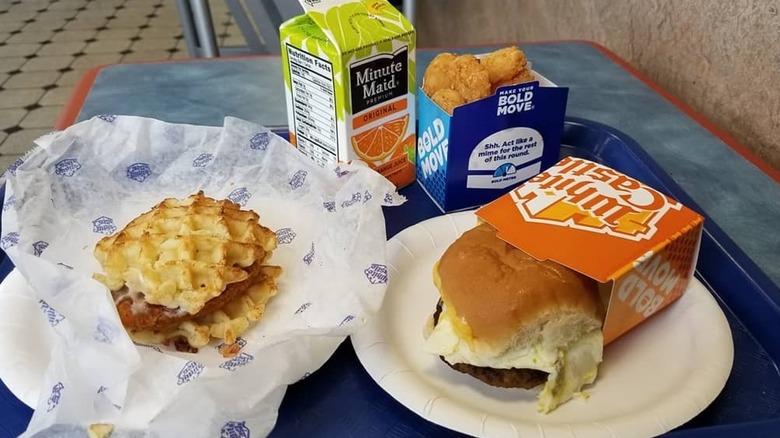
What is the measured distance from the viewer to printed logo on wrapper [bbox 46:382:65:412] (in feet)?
2.00

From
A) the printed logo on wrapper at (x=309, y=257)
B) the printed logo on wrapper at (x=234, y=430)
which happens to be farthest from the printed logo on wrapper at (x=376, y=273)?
the printed logo on wrapper at (x=234, y=430)

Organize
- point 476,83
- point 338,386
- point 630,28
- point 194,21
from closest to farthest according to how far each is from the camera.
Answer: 1. point 338,386
2. point 476,83
3. point 630,28
4. point 194,21

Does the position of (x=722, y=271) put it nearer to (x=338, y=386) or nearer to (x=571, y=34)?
(x=338, y=386)

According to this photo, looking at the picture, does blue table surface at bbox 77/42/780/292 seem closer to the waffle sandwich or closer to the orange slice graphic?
the orange slice graphic

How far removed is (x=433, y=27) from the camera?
3.15 metres

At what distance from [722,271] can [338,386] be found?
511 mm

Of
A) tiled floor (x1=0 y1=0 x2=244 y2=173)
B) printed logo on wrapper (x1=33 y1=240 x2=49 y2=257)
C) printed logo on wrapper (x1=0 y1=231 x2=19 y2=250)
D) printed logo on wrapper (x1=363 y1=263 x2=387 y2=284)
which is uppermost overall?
printed logo on wrapper (x1=0 y1=231 x2=19 y2=250)

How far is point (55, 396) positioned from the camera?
2.02ft

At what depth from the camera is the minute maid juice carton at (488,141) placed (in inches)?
35.9

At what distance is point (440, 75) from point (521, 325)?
46 centimetres

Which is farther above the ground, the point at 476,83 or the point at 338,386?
the point at 476,83

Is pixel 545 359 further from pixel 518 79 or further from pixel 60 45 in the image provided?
pixel 60 45

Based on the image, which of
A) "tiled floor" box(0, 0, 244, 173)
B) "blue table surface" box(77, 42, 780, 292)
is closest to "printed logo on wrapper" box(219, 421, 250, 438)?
"blue table surface" box(77, 42, 780, 292)

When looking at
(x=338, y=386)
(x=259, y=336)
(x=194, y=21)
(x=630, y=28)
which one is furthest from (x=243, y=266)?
(x=194, y=21)
